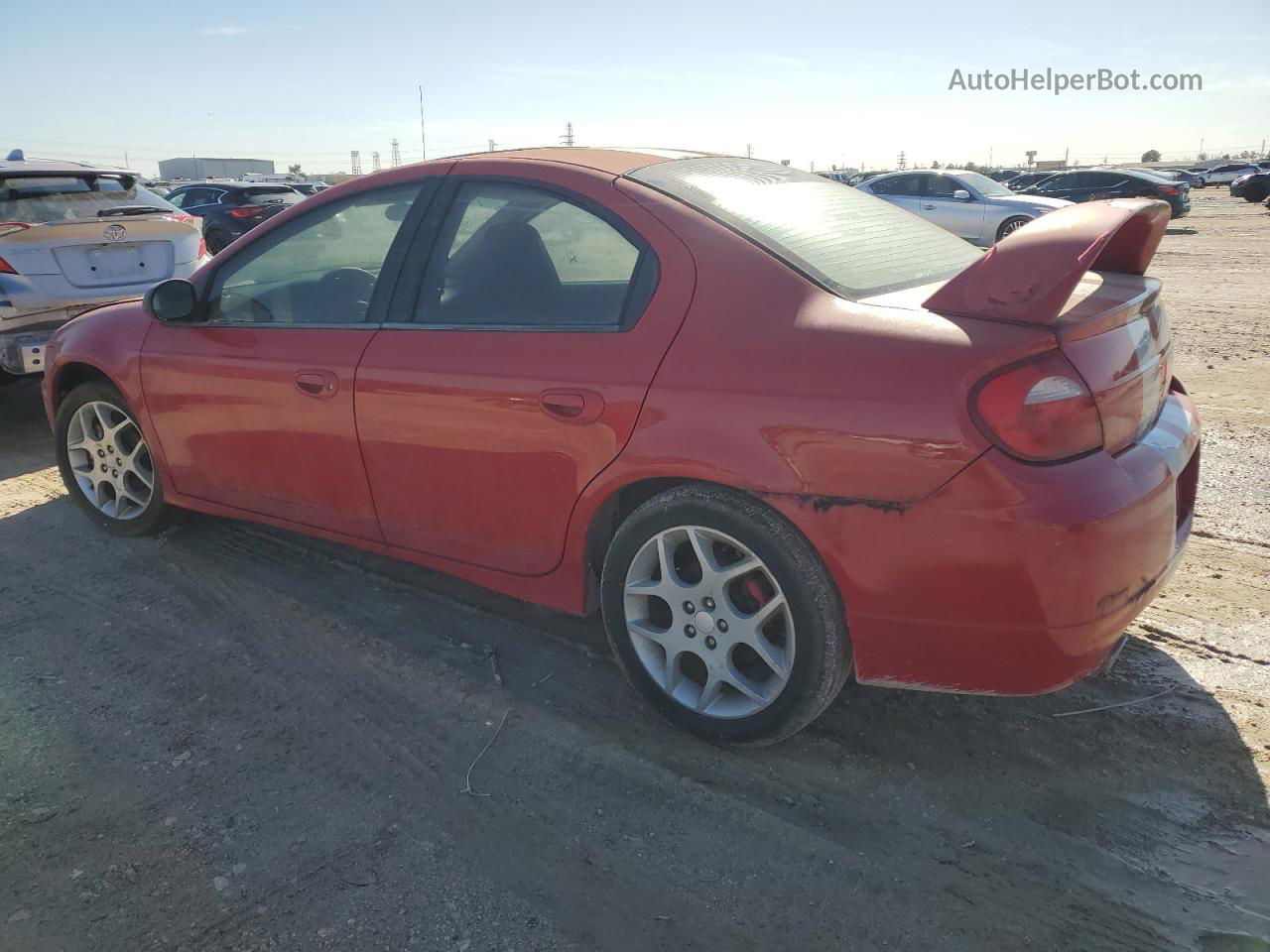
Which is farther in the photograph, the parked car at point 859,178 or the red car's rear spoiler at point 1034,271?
the parked car at point 859,178

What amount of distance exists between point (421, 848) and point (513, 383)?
1.29m

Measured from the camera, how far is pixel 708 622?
2.59m

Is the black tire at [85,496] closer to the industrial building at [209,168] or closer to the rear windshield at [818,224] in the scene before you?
the rear windshield at [818,224]

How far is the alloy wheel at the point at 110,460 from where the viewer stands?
4.18m

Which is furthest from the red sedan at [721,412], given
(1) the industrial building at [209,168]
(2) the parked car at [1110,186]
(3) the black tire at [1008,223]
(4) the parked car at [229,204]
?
(1) the industrial building at [209,168]

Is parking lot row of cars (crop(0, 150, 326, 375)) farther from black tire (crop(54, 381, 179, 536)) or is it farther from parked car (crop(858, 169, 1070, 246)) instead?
parked car (crop(858, 169, 1070, 246))

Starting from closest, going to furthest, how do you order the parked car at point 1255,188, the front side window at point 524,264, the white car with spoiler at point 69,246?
the front side window at point 524,264, the white car with spoiler at point 69,246, the parked car at point 1255,188

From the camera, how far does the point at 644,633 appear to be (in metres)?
2.72

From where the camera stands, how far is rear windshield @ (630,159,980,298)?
2.57 m

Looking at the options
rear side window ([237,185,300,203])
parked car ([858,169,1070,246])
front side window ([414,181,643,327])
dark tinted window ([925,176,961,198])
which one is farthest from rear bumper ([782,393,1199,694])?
rear side window ([237,185,300,203])

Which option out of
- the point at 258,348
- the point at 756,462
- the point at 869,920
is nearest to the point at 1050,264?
the point at 756,462

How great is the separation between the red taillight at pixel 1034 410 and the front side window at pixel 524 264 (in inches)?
41.1

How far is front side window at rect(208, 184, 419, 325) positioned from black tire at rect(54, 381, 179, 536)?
86 cm

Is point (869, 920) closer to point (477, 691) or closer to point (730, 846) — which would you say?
point (730, 846)
